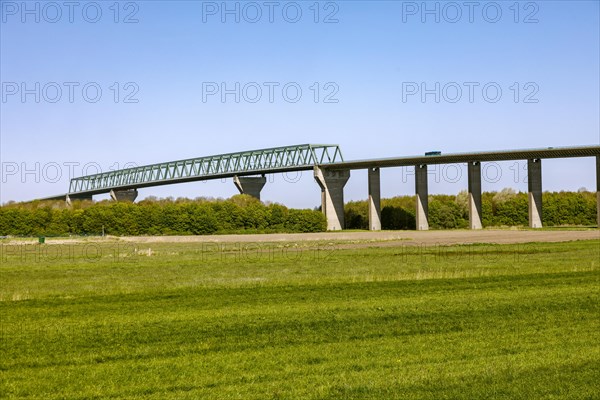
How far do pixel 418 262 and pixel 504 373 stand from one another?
88.6 ft

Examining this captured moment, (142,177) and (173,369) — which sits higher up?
(142,177)

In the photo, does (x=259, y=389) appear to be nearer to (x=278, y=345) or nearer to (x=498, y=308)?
(x=278, y=345)

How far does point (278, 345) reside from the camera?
59.8 ft

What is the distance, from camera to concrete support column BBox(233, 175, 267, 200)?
138125 millimetres

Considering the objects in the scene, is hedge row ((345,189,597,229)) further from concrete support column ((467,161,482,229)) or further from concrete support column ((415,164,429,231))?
concrete support column ((467,161,482,229))

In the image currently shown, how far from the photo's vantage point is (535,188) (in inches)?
3981

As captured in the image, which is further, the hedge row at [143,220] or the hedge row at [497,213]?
the hedge row at [497,213]

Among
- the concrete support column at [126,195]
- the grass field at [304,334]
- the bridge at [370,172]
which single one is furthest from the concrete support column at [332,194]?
the grass field at [304,334]

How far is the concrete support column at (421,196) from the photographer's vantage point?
111625 mm

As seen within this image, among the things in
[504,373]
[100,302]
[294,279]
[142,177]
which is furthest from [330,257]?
[142,177]

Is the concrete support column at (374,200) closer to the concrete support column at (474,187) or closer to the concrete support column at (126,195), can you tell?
the concrete support column at (474,187)

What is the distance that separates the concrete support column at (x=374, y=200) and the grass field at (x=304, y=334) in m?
80.2

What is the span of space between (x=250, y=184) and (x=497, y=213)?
148ft

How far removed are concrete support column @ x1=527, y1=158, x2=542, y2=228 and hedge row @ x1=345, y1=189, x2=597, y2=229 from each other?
916 inches
